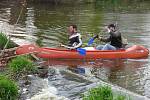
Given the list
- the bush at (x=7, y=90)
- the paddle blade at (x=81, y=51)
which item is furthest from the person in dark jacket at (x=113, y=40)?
the bush at (x=7, y=90)

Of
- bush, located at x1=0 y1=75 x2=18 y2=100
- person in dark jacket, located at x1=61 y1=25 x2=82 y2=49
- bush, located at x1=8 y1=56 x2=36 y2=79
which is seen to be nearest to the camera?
bush, located at x1=0 y1=75 x2=18 y2=100

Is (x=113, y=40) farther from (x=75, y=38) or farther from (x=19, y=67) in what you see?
(x=19, y=67)

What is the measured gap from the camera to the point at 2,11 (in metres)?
34.2

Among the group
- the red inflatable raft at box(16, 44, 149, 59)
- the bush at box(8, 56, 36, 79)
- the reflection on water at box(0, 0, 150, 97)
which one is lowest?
the reflection on water at box(0, 0, 150, 97)

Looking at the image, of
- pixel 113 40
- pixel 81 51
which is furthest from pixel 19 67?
pixel 113 40

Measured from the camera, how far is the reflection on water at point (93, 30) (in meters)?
14.1

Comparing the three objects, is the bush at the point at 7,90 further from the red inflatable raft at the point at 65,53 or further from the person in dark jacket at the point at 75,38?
the person in dark jacket at the point at 75,38

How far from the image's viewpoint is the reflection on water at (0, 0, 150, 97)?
1414 centimetres

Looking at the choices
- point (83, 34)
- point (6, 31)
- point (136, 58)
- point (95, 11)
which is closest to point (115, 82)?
point (136, 58)

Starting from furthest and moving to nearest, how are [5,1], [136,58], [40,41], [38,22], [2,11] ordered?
[5,1]
[2,11]
[38,22]
[40,41]
[136,58]

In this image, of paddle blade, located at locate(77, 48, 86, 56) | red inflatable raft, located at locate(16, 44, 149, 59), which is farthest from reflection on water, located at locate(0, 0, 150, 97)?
paddle blade, located at locate(77, 48, 86, 56)

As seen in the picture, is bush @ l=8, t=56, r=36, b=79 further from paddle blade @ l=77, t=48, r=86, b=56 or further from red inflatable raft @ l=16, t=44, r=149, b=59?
paddle blade @ l=77, t=48, r=86, b=56

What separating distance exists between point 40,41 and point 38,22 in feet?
26.3

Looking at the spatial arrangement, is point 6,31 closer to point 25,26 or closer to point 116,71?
point 25,26
